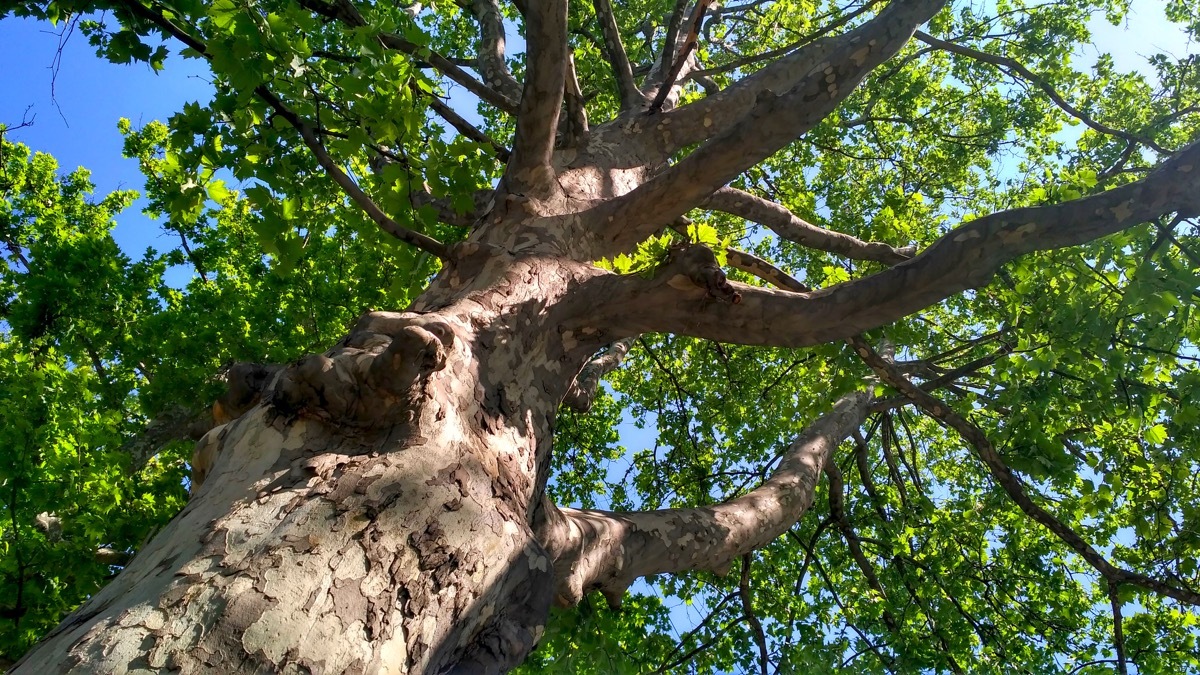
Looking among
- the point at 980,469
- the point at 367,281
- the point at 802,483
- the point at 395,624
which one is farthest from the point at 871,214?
the point at 395,624

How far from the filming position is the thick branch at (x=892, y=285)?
2.24m

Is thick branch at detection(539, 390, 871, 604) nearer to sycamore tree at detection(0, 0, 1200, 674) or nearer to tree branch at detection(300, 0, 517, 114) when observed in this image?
sycamore tree at detection(0, 0, 1200, 674)

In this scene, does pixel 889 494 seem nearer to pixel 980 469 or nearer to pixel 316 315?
pixel 980 469

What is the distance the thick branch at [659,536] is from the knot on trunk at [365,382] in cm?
72

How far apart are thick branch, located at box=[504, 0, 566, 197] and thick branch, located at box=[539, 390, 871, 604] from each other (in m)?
1.54

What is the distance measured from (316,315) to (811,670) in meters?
5.59

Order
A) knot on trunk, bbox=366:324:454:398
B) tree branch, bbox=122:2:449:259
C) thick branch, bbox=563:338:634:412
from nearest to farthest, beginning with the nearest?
knot on trunk, bbox=366:324:454:398 < tree branch, bbox=122:2:449:259 < thick branch, bbox=563:338:634:412

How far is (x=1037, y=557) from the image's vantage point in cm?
630

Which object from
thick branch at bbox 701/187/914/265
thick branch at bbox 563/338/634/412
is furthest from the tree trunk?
thick branch at bbox 701/187/914/265

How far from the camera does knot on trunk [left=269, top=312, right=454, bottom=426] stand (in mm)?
1743

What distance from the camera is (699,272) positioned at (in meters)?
2.42

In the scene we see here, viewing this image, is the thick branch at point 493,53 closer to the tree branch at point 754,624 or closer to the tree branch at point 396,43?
the tree branch at point 396,43

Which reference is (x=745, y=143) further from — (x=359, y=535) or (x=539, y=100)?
(x=359, y=535)

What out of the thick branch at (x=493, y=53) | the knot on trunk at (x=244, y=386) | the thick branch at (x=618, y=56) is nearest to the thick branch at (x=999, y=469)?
the thick branch at (x=618, y=56)
